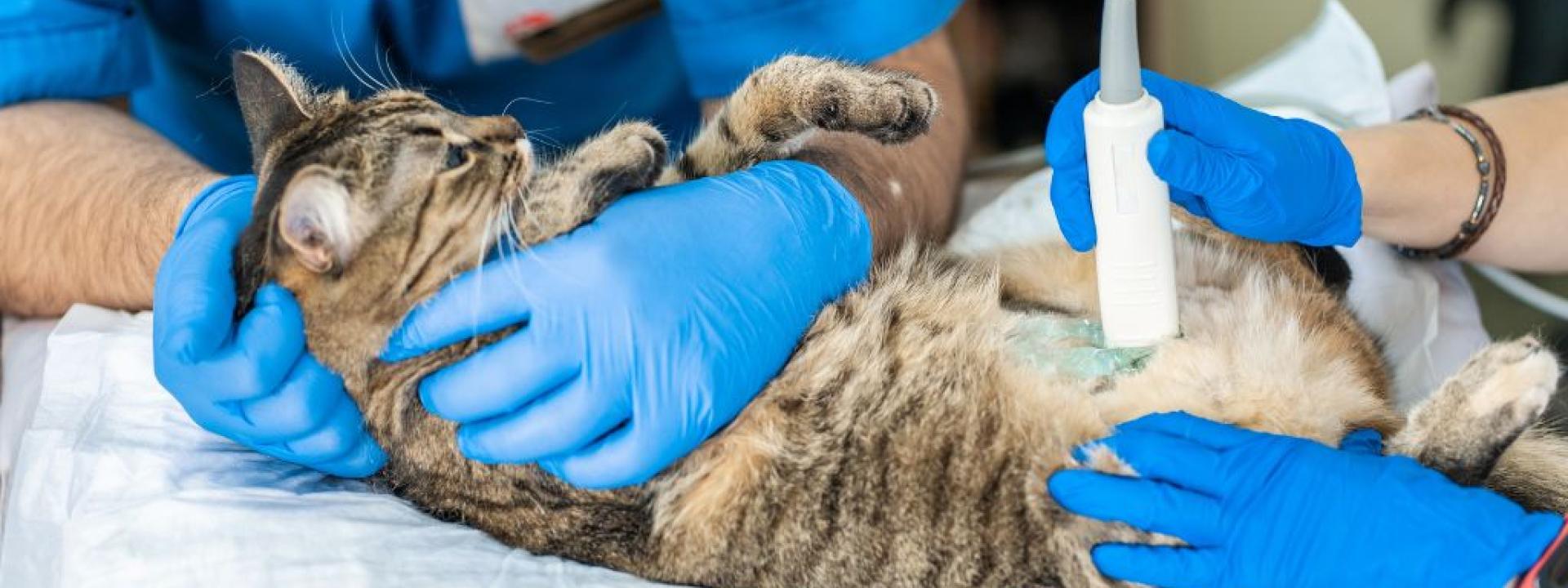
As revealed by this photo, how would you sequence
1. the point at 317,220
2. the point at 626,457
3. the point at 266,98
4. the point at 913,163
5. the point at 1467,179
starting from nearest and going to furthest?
the point at 317,220, the point at 626,457, the point at 266,98, the point at 1467,179, the point at 913,163

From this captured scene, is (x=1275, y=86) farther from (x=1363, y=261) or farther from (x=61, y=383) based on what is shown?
(x=61, y=383)

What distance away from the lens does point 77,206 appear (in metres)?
1.42

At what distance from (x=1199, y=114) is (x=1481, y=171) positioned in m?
0.52

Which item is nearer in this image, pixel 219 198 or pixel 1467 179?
pixel 219 198

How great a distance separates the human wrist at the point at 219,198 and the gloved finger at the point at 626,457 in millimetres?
438

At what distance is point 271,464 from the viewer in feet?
3.75

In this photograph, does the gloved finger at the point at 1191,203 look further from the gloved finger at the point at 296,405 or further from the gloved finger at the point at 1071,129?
the gloved finger at the point at 296,405

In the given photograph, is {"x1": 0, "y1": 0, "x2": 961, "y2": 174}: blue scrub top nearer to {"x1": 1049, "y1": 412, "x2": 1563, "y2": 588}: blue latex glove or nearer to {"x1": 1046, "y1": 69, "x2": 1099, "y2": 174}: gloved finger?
{"x1": 1046, "y1": 69, "x2": 1099, "y2": 174}: gloved finger

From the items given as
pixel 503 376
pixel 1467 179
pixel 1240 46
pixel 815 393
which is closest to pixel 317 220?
pixel 503 376

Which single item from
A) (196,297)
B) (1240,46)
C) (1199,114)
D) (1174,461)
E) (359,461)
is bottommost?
(1240,46)

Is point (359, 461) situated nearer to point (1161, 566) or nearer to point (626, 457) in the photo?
point (626, 457)

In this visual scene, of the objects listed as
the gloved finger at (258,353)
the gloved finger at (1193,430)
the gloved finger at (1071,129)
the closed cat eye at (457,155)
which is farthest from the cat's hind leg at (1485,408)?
the gloved finger at (258,353)

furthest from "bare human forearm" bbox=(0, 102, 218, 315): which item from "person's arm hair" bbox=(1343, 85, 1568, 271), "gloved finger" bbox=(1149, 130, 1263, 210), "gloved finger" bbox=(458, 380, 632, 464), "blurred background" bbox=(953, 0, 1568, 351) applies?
"blurred background" bbox=(953, 0, 1568, 351)

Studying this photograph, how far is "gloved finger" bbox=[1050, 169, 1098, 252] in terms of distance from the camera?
3.63 ft
